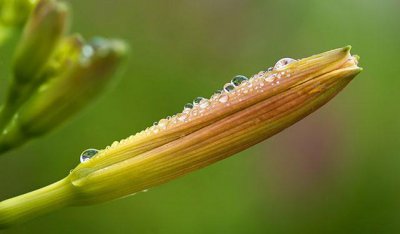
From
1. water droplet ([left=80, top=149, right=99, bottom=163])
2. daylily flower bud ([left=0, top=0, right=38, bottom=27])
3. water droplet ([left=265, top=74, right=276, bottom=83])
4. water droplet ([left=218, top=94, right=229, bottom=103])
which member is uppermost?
daylily flower bud ([left=0, top=0, right=38, bottom=27])

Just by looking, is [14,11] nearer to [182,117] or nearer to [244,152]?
[182,117]

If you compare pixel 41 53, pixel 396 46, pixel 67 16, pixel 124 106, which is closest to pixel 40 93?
pixel 41 53

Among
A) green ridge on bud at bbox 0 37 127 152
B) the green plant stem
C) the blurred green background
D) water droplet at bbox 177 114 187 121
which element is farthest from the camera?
the blurred green background

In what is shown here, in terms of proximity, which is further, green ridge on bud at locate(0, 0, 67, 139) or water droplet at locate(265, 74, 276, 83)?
water droplet at locate(265, 74, 276, 83)

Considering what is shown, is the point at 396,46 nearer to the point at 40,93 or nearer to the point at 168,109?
the point at 168,109

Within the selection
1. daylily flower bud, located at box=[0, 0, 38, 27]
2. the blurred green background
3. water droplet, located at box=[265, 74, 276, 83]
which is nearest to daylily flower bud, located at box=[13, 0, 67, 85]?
daylily flower bud, located at box=[0, 0, 38, 27]

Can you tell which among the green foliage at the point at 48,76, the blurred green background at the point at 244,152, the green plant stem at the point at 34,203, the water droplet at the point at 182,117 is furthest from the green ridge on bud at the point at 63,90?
the blurred green background at the point at 244,152

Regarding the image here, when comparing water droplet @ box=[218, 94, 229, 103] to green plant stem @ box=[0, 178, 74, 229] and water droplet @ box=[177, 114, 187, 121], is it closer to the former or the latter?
water droplet @ box=[177, 114, 187, 121]

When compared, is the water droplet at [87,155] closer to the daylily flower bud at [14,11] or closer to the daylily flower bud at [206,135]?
the daylily flower bud at [206,135]
